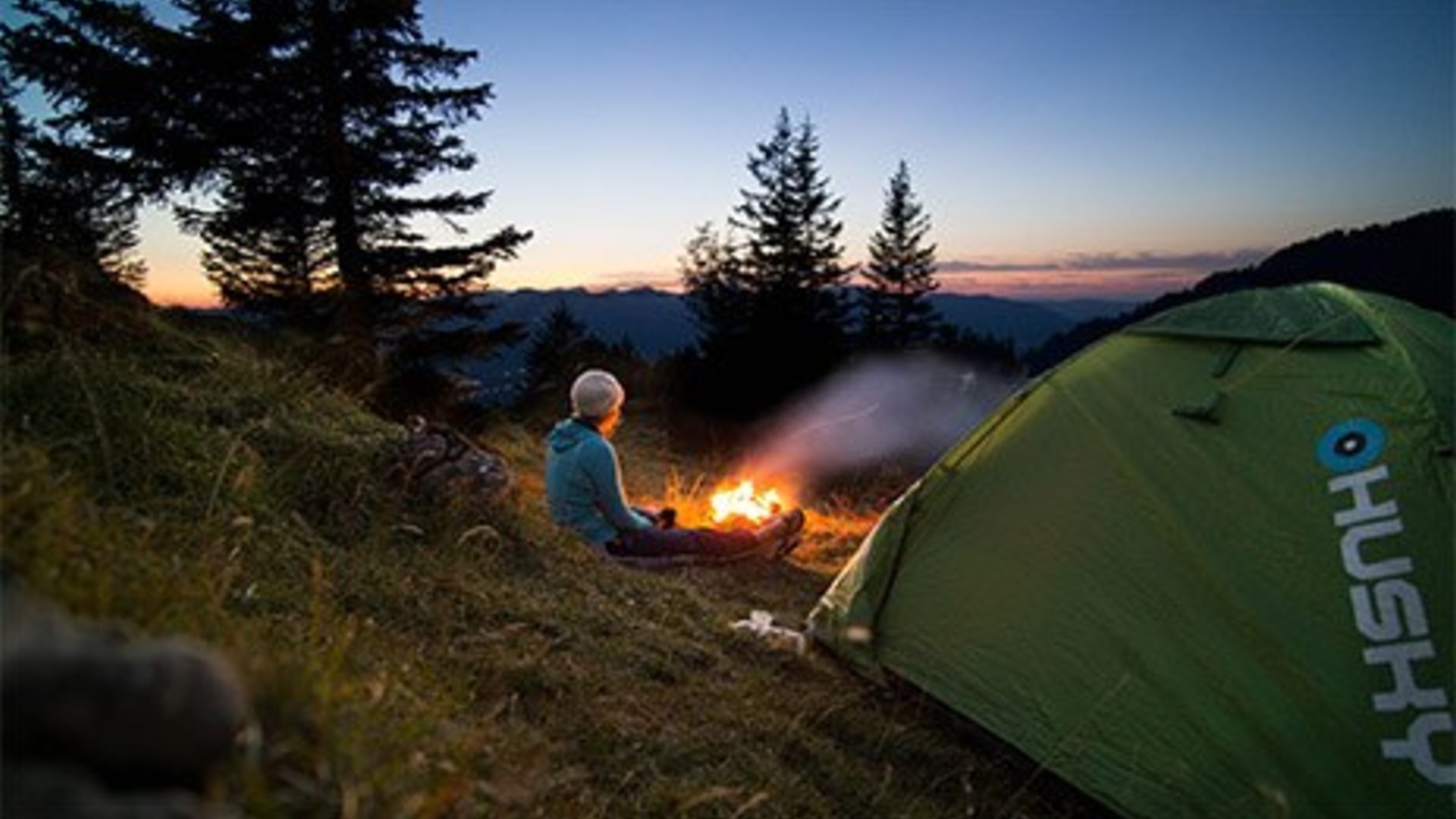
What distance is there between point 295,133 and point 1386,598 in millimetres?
13884

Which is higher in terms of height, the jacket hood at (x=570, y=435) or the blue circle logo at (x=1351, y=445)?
the blue circle logo at (x=1351, y=445)

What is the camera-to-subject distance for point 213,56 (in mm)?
12062

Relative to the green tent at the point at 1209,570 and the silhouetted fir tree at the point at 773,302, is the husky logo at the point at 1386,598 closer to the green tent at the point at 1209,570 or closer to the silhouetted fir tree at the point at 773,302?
the green tent at the point at 1209,570

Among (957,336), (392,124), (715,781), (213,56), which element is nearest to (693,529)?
(715,781)

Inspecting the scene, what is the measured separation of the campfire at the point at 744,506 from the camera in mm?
8398

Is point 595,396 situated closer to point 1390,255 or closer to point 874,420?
point 874,420

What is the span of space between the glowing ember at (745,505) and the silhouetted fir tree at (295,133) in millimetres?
5032

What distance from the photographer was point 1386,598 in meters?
3.55

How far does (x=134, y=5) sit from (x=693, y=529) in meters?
11.1

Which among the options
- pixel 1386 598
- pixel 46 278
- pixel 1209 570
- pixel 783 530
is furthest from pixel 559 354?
pixel 1386 598

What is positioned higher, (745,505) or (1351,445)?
(1351,445)

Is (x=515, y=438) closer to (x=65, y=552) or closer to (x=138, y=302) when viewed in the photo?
(x=138, y=302)

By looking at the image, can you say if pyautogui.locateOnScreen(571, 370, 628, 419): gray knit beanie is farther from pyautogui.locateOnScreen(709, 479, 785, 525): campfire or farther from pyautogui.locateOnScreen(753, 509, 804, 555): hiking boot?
pyautogui.locateOnScreen(709, 479, 785, 525): campfire

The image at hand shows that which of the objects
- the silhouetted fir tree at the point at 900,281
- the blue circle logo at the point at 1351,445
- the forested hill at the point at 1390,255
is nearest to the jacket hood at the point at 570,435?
the blue circle logo at the point at 1351,445
